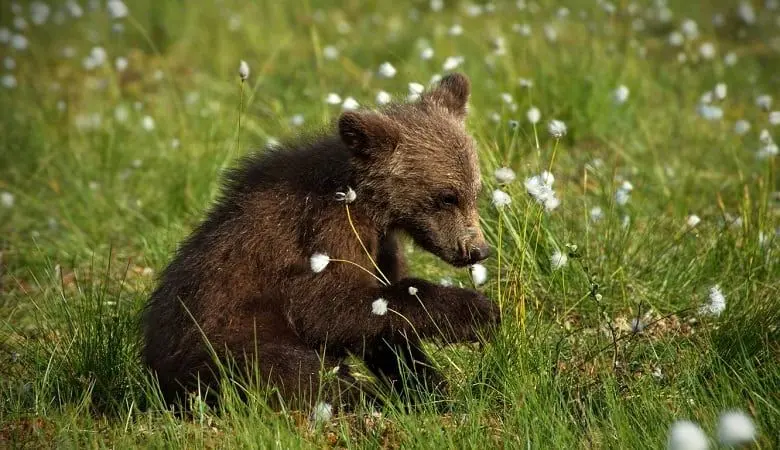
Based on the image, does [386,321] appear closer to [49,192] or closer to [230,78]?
[49,192]

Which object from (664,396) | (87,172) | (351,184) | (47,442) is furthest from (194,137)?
(664,396)

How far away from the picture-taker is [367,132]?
5105 millimetres

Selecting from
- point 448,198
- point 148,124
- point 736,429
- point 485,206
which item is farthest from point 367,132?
point 148,124

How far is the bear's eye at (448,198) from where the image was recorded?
5320 mm

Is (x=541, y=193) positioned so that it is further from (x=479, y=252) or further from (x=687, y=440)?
(x=687, y=440)

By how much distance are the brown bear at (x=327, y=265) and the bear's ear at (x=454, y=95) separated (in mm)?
330

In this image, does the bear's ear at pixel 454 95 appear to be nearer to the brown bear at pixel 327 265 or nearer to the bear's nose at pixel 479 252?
the brown bear at pixel 327 265

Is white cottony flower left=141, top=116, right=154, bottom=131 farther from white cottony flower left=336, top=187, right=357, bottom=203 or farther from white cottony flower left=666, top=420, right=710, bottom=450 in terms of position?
white cottony flower left=666, top=420, right=710, bottom=450

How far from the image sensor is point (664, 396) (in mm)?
4508

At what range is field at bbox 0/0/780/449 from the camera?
446cm

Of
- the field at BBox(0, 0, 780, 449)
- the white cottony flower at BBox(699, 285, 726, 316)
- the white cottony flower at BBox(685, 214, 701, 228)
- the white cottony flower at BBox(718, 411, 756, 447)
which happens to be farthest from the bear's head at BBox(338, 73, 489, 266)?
the white cottony flower at BBox(718, 411, 756, 447)

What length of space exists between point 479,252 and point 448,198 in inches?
12.5

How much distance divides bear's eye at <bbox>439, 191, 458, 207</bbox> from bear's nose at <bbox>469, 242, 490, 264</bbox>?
25 centimetres

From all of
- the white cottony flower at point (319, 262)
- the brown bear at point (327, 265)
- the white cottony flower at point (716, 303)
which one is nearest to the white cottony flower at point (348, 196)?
the brown bear at point (327, 265)
